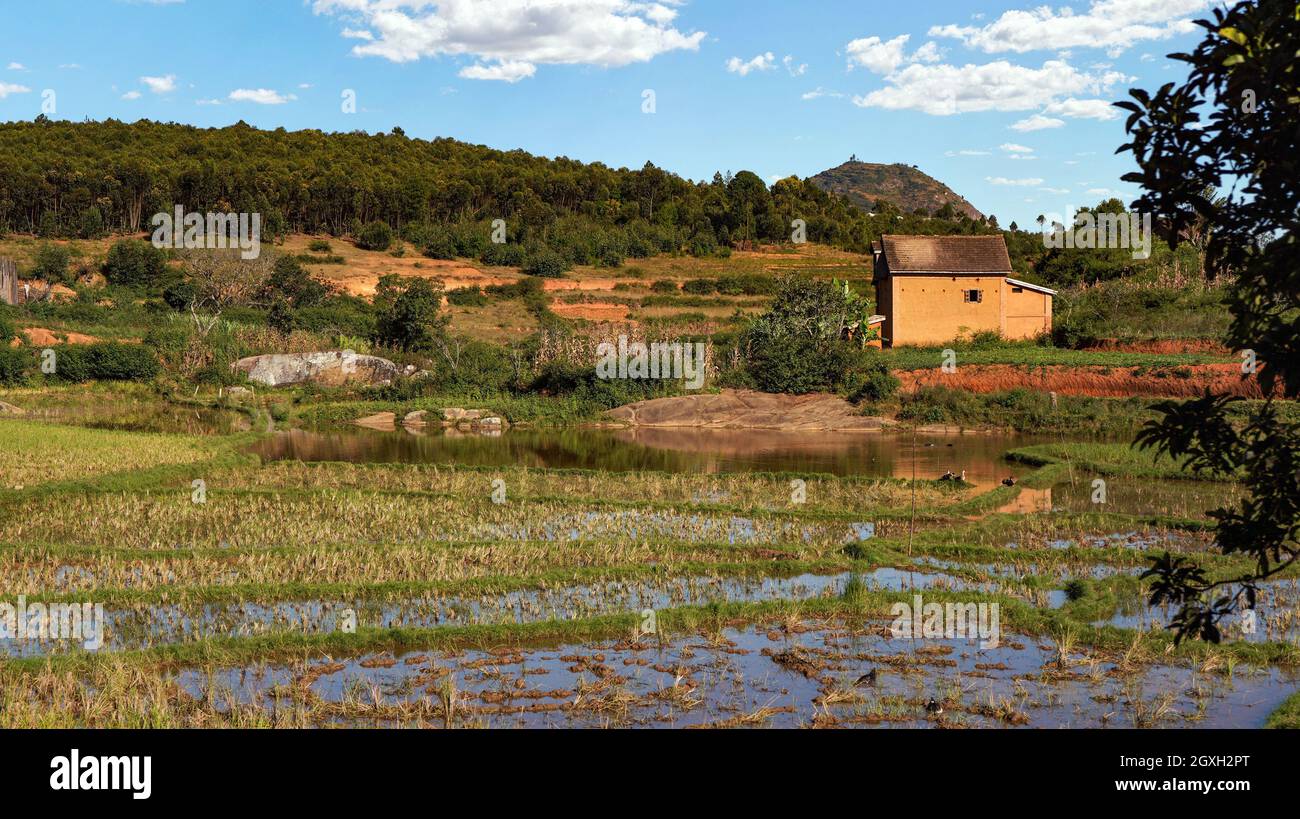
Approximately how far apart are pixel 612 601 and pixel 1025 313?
32.8 meters

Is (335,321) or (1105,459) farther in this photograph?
(335,321)

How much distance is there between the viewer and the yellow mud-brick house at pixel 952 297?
41031 mm

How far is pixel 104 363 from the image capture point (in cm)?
3722

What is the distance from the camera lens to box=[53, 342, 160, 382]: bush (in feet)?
121

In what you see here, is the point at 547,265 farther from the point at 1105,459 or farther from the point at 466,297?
the point at 1105,459

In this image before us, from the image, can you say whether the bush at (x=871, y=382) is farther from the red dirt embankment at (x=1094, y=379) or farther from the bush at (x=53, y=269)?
the bush at (x=53, y=269)

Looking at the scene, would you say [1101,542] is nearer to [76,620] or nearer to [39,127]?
[76,620]

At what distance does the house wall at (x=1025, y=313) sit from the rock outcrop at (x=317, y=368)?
73.8 ft

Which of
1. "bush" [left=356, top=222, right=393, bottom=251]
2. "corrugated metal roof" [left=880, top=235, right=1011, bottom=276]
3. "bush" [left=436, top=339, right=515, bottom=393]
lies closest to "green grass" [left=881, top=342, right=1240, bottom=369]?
"corrugated metal roof" [left=880, top=235, right=1011, bottom=276]

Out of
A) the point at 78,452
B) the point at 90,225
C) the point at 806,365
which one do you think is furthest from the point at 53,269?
the point at 806,365

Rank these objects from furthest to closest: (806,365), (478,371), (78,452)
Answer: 1. (478,371)
2. (806,365)
3. (78,452)

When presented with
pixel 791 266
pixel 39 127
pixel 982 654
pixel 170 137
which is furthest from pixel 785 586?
pixel 39 127

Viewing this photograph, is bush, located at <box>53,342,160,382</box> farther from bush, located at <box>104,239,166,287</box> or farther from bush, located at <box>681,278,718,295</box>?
bush, located at <box>681,278,718,295</box>

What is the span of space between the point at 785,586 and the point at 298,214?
6623 centimetres
